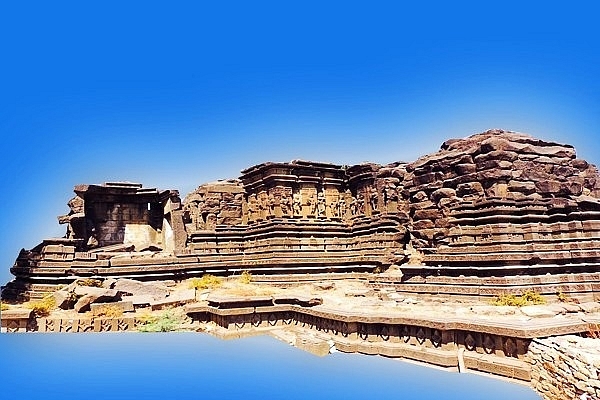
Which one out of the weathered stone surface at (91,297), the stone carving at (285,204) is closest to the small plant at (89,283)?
the weathered stone surface at (91,297)

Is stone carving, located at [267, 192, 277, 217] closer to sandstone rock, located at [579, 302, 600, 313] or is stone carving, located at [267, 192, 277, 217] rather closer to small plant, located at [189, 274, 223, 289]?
small plant, located at [189, 274, 223, 289]

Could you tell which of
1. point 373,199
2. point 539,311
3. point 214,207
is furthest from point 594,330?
point 214,207

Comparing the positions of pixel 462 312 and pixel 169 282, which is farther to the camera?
pixel 169 282

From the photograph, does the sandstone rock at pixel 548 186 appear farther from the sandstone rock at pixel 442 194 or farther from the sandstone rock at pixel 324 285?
the sandstone rock at pixel 324 285

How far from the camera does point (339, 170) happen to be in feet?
82.1

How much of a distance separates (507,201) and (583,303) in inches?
137

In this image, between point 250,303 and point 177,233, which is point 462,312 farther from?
point 177,233

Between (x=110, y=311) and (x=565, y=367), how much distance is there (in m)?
11.4

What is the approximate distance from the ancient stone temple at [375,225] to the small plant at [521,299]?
0.94ft

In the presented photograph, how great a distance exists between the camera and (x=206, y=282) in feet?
60.5

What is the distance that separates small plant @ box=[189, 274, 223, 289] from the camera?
1807cm

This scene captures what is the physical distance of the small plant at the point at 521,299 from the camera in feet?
38.4

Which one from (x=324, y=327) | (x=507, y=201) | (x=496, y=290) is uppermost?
(x=507, y=201)

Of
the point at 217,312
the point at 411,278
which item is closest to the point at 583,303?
the point at 411,278
